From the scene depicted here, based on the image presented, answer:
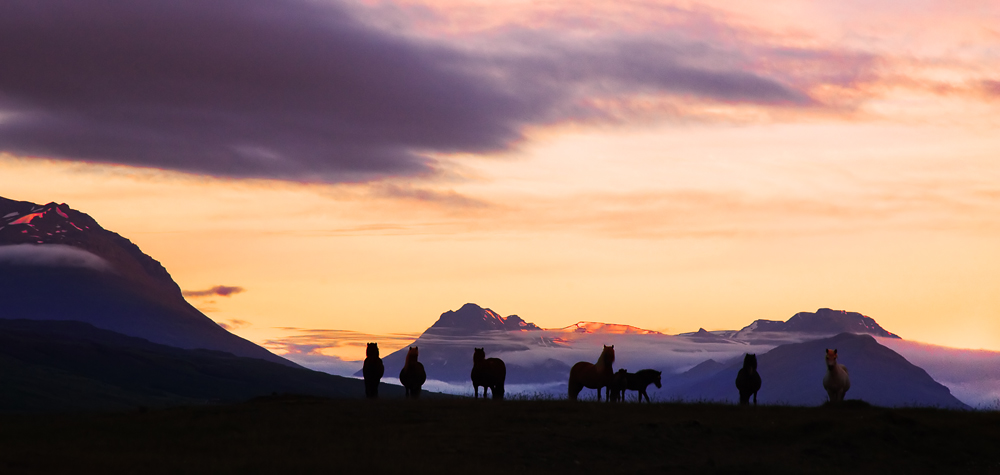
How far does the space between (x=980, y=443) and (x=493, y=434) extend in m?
18.7

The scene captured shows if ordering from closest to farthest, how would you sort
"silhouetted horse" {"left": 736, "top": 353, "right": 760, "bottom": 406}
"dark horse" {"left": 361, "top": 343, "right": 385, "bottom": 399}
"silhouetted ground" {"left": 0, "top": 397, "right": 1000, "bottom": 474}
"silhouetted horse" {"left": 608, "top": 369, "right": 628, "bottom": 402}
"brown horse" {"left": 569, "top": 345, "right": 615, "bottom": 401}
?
"silhouetted ground" {"left": 0, "top": 397, "right": 1000, "bottom": 474}
"silhouetted horse" {"left": 736, "top": 353, "right": 760, "bottom": 406}
"dark horse" {"left": 361, "top": 343, "right": 385, "bottom": 399}
"brown horse" {"left": 569, "top": 345, "right": 615, "bottom": 401}
"silhouetted horse" {"left": 608, "top": 369, "right": 628, "bottom": 402}

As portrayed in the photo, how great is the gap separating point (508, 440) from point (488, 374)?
51.0 ft

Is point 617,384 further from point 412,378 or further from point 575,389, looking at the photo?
point 412,378

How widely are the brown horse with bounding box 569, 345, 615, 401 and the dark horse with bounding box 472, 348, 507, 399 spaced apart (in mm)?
3853

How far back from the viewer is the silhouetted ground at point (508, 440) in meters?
32.0

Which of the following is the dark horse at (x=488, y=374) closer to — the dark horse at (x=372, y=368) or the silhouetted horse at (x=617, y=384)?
the dark horse at (x=372, y=368)

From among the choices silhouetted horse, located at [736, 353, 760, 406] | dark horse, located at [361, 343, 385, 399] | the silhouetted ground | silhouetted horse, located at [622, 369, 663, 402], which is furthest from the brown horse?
dark horse, located at [361, 343, 385, 399]

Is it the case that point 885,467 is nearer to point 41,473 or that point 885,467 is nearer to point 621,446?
point 621,446

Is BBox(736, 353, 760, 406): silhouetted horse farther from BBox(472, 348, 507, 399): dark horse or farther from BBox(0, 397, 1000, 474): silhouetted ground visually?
BBox(472, 348, 507, 399): dark horse

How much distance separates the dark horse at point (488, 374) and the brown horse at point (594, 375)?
3.85 meters

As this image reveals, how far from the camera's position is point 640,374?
2052 inches

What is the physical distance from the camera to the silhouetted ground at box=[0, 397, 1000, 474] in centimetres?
3200

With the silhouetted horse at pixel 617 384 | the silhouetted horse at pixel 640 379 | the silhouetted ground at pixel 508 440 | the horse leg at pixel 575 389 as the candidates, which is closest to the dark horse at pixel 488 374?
the horse leg at pixel 575 389

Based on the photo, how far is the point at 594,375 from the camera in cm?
5169
